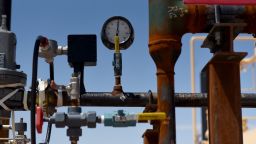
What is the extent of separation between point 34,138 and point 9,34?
1054 millimetres

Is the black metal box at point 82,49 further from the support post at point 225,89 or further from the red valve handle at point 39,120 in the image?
the support post at point 225,89

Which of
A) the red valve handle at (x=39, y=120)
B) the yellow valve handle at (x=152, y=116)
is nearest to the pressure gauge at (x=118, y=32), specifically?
the yellow valve handle at (x=152, y=116)

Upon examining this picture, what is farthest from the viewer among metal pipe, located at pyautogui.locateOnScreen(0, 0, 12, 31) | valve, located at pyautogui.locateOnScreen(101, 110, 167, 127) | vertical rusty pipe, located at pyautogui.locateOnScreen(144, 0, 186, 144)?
metal pipe, located at pyautogui.locateOnScreen(0, 0, 12, 31)

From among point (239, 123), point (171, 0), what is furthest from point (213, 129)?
point (171, 0)

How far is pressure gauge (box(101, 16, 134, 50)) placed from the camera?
4.50 m

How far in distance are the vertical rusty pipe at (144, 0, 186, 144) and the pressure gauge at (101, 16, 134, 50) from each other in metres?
0.52

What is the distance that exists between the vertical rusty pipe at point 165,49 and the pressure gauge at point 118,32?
52 centimetres

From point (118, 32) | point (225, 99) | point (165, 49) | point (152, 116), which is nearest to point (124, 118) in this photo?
point (152, 116)

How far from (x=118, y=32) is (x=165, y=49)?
754 millimetres

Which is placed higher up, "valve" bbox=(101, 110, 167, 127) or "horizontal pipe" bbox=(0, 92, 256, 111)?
"horizontal pipe" bbox=(0, 92, 256, 111)

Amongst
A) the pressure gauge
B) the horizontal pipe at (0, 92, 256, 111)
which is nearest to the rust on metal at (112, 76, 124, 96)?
the horizontal pipe at (0, 92, 256, 111)

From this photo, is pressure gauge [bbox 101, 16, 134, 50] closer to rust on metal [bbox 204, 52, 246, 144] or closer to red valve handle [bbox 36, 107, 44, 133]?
rust on metal [bbox 204, 52, 246, 144]

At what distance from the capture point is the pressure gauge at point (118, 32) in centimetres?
450

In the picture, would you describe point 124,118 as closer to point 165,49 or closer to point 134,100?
point 134,100
